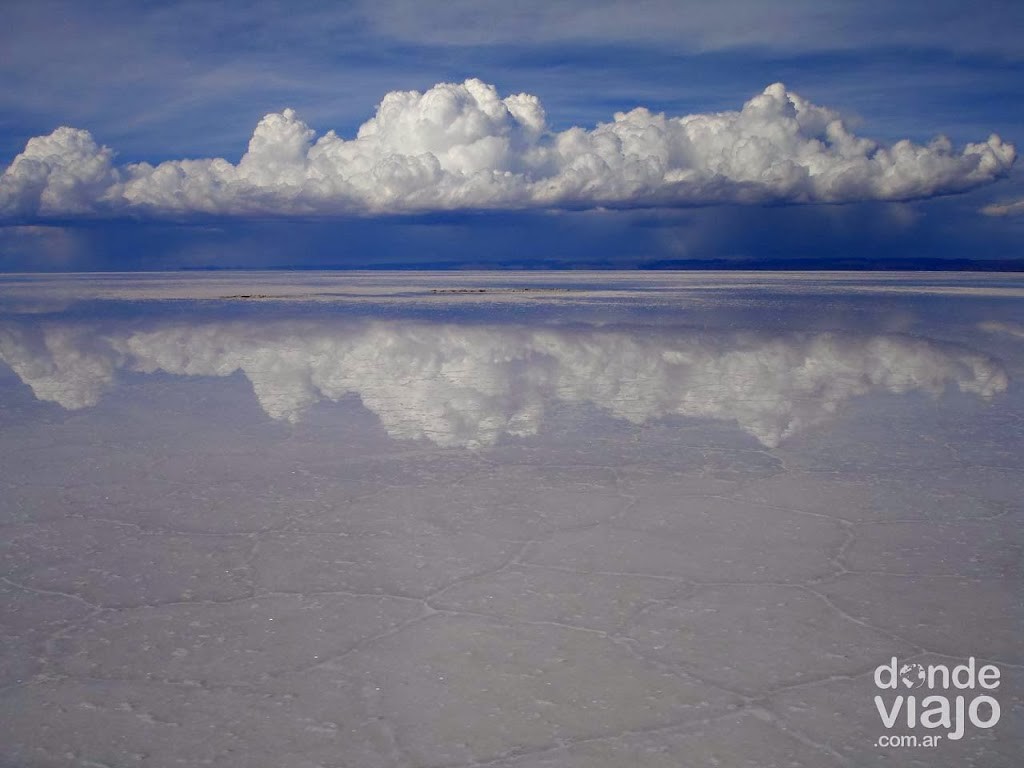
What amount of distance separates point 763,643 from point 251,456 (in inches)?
177

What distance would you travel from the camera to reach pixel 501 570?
434 centimetres

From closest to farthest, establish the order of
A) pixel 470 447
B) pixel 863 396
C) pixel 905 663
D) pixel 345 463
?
pixel 905 663 → pixel 345 463 → pixel 470 447 → pixel 863 396

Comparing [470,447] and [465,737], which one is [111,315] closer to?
[470,447]

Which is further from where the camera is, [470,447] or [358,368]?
[358,368]

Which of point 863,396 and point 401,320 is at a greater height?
point 401,320

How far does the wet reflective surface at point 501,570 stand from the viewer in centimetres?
293

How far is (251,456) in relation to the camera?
683cm

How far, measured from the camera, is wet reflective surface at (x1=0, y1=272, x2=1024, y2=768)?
9.62 feet

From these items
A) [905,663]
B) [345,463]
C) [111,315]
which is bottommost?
[905,663]

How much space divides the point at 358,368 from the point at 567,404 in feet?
12.5

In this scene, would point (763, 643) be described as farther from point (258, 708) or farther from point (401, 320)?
point (401, 320)

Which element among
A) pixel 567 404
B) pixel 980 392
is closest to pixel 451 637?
pixel 567 404

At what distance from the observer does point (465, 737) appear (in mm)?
2855

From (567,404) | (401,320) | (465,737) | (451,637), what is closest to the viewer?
(465,737)
